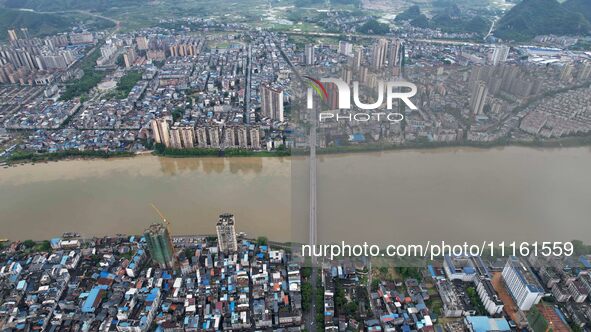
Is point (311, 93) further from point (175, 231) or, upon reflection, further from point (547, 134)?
point (547, 134)

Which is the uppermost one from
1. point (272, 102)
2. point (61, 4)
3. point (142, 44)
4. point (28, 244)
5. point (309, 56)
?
point (61, 4)

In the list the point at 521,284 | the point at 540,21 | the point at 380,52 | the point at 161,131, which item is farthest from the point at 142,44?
the point at 540,21

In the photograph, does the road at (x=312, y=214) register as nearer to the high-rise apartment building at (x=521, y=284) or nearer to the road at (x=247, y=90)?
the high-rise apartment building at (x=521, y=284)

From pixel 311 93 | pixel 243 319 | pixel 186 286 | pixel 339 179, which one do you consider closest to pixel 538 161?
pixel 339 179

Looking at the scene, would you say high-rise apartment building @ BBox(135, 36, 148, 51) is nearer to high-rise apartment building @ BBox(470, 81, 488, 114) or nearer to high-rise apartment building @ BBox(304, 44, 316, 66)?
high-rise apartment building @ BBox(304, 44, 316, 66)

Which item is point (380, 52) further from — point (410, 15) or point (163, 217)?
point (410, 15)

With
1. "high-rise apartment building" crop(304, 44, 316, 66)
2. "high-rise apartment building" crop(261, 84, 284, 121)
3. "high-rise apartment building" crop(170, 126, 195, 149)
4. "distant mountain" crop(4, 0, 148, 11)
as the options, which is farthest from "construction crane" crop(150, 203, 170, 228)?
"distant mountain" crop(4, 0, 148, 11)
